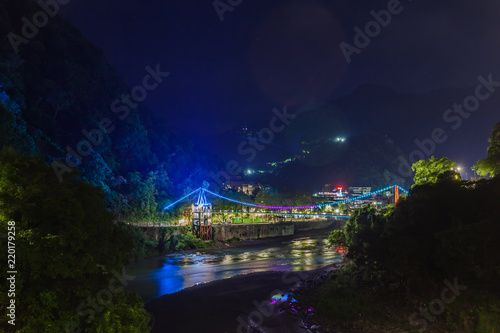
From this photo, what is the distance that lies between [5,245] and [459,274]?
1055 centimetres

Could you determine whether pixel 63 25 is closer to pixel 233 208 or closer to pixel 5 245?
pixel 233 208

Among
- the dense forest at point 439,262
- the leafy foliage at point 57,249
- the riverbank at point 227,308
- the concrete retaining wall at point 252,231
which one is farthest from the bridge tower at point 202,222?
the leafy foliage at point 57,249

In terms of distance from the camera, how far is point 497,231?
8320mm

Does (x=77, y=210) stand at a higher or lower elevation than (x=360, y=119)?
lower

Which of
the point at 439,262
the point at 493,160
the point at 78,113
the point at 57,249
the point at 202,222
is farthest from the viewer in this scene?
the point at 202,222

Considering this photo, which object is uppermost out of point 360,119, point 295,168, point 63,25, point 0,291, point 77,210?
point 360,119

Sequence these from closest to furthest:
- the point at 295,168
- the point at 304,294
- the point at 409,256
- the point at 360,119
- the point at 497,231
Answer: the point at 497,231, the point at 409,256, the point at 304,294, the point at 295,168, the point at 360,119

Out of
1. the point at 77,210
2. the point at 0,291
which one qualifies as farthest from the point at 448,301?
the point at 0,291

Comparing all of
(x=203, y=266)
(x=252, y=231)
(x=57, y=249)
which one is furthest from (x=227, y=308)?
(x=252, y=231)

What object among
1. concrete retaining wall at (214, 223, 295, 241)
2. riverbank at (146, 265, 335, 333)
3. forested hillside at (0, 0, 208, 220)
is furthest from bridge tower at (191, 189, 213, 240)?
riverbank at (146, 265, 335, 333)

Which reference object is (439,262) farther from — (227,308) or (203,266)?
(203,266)

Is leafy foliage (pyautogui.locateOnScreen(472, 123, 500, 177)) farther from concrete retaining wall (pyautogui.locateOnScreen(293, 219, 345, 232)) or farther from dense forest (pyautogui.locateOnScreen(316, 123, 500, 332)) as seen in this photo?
concrete retaining wall (pyautogui.locateOnScreen(293, 219, 345, 232))

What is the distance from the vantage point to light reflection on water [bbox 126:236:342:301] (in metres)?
19.8

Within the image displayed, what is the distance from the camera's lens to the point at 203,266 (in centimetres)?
2655
